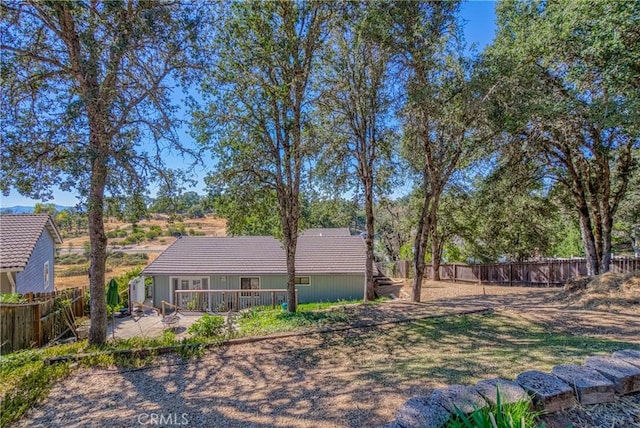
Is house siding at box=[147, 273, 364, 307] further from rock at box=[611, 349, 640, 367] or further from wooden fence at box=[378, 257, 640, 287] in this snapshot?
rock at box=[611, 349, 640, 367]

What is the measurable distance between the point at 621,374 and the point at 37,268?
17.3 m

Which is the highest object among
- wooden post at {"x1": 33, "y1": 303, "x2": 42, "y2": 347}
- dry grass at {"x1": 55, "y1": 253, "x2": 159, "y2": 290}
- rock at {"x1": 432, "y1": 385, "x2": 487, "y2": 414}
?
rock at {"x1": 432, "y1": 385, "x2": 487, "y2": 414}

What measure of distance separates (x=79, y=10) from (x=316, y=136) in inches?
223

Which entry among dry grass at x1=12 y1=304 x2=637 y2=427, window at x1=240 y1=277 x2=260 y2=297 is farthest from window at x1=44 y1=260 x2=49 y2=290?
dry grass at x1=12 y1=304 x2=637 y2=427

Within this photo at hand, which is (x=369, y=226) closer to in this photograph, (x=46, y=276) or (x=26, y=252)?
(x=26, y=252)

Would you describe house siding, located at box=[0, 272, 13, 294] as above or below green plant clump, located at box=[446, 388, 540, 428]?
below

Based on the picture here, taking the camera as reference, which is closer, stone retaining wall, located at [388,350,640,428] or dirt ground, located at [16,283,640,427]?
stone retaining wall, located at [388,350,640,428]

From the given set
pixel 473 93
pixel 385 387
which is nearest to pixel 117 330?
pixel 385 387

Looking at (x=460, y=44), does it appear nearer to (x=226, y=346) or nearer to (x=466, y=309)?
(x=466, y=309)

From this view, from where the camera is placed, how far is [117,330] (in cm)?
1126

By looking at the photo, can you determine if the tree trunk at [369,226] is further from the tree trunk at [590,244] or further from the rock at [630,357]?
the tree trunk at [590,244]

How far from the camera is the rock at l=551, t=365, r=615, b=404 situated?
243cm

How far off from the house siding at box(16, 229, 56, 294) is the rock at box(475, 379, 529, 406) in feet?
47.1

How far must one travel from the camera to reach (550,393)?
2.37 metres
